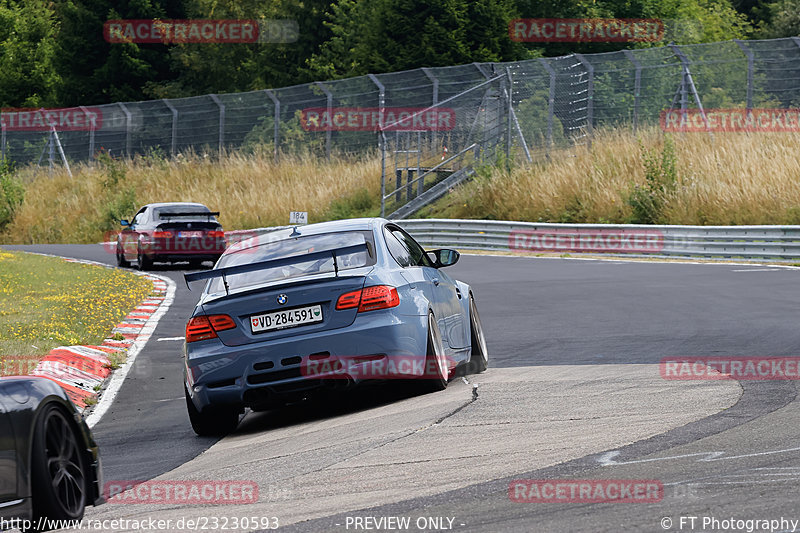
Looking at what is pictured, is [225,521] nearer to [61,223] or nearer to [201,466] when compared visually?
[201,466]

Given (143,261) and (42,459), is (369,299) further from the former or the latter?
(143,261)

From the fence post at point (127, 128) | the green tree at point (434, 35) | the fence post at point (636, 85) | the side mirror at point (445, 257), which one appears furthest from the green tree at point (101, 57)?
the side mirror at point (445, 257)

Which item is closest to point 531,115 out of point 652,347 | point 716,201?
point 716,201

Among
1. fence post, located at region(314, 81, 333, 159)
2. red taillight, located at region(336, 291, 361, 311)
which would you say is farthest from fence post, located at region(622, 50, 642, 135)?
red taillight, located at region(336, 291, 361, 311)

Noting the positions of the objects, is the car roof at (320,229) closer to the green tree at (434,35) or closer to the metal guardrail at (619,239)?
the metal guardrail at (619,239)

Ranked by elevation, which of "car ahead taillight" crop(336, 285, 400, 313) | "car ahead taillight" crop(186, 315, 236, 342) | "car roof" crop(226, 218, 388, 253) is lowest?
"car ahead taillight" crop(186, 315, 236, 342)

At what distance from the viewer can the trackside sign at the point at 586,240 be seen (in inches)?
1066

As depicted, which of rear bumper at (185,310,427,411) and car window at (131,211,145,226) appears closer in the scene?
rear bumper at (185,310,427,411)

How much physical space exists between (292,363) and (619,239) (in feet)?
65.7

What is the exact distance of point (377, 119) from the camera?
41.1m

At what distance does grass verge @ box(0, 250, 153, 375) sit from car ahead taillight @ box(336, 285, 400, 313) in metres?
3.77

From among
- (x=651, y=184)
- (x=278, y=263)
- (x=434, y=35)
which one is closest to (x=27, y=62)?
(x=434, y=35)

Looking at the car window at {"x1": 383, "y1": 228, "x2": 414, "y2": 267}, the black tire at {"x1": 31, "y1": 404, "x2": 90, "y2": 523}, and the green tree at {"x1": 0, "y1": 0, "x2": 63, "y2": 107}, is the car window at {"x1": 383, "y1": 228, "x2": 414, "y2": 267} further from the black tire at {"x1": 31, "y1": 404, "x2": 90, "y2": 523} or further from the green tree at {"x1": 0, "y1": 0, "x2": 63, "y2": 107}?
the green tree at {"x1": 0, "y1": 0, "x2": 63, "y2": 107}

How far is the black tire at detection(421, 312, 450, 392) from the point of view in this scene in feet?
29.8
